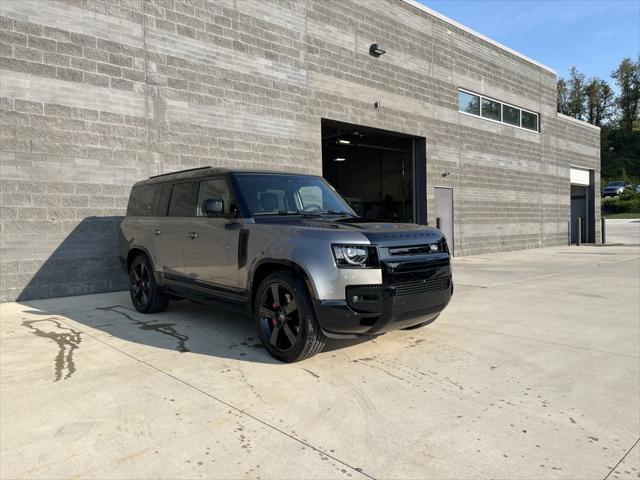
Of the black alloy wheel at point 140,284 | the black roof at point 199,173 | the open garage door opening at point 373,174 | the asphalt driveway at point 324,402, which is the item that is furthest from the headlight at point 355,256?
the open garage door opening at point 373,174

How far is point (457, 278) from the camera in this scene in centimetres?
1073

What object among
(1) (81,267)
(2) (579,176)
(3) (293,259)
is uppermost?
(2) (579,176)

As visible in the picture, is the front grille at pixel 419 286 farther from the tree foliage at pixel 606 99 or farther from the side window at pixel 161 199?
the tree foliage at pixel 606 99

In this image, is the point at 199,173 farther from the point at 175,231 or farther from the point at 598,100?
the point at 598,100

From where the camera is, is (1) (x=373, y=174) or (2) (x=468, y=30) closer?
(2) (x=468, y=30)

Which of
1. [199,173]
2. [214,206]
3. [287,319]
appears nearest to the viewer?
[287,319]

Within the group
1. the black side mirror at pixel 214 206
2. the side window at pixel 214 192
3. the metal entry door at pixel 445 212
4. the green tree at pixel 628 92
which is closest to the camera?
the black side mirror at pixel 214 206

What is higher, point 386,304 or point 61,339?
point 386,304

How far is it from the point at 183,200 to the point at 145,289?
164cm

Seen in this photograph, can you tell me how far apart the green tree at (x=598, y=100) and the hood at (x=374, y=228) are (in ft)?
283

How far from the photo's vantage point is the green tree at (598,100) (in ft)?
249

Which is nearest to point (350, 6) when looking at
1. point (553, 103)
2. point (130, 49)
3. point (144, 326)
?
point (130, 49)

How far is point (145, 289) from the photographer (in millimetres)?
6625

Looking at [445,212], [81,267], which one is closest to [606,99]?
[445,212]
